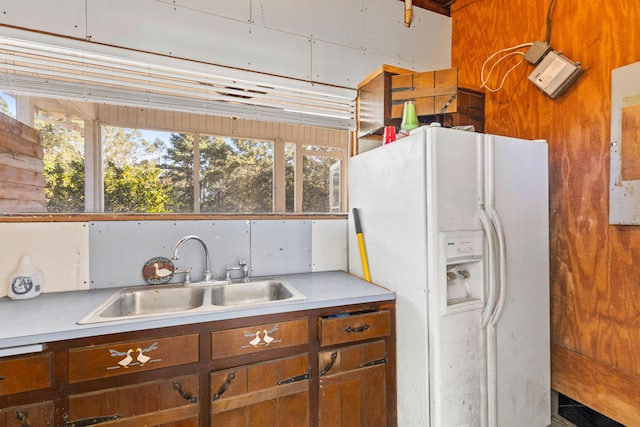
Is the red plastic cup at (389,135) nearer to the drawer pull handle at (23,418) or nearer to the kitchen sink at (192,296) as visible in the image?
the kitchen sink at (192,296)

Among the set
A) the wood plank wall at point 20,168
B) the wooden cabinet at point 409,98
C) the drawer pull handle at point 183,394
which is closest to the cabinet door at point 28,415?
the drawer pull handle at point 183,394

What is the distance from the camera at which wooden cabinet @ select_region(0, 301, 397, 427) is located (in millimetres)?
1057

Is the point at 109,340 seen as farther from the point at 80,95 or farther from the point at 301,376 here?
the point at 80,95

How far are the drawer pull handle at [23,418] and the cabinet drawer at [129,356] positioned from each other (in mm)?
159

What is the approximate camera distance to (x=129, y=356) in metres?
1.13

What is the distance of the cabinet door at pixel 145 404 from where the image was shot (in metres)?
1.08

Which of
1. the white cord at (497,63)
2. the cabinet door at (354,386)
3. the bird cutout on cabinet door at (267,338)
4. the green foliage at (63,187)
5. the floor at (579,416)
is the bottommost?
the floor at (579,416)

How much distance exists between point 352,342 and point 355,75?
184cm

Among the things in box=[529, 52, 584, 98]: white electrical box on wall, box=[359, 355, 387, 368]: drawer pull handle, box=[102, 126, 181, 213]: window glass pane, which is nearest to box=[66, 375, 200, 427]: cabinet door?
box=[359, 355, 387, 368]: drawer pull handle

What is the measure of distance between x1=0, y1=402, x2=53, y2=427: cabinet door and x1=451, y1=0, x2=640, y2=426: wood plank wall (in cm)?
244

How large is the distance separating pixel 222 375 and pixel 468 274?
1.22m

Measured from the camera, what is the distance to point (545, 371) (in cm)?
164

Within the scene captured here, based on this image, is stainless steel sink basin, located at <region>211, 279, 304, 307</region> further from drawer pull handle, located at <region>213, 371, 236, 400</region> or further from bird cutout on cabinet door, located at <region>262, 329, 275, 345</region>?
drawer pull handle, located at <region>213, 371, 236, 400</region>

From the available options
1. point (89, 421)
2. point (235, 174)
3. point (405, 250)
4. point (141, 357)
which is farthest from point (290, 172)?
point (89, 421)
